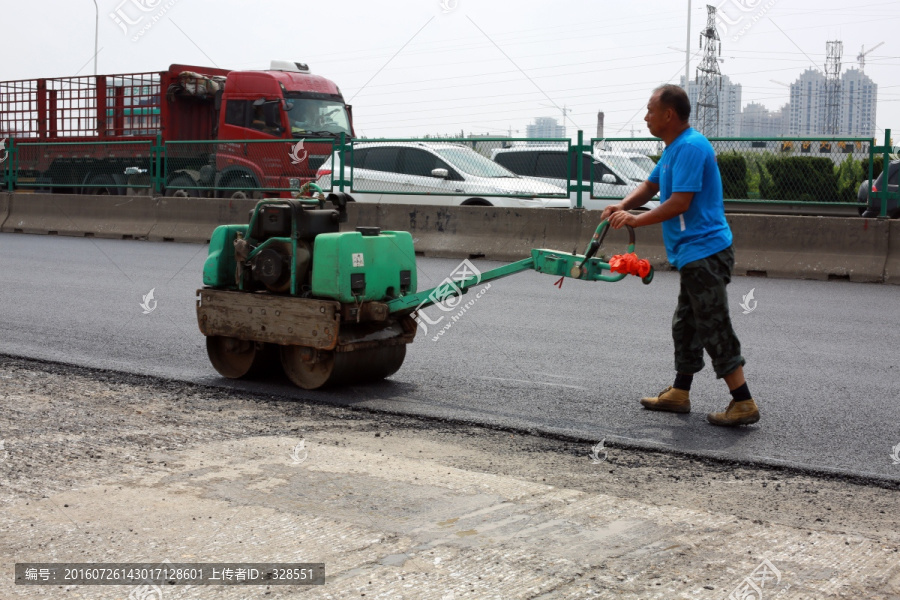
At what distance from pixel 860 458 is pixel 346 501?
2.47 m

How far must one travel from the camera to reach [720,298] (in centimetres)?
551

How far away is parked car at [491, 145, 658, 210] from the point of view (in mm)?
14930

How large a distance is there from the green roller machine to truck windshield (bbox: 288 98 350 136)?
14026 millimetres

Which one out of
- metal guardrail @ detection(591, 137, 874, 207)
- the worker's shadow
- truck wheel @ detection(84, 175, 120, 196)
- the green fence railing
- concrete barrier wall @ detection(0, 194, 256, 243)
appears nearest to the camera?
the worker's shadow

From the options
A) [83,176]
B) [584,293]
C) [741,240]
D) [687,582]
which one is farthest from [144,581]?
[83,176]

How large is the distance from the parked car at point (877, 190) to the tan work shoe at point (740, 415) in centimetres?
814

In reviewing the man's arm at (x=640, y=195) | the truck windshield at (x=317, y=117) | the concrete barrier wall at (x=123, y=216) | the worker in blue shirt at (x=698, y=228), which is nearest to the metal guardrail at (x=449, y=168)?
the concrete barrier wall at (x=123, y=216)

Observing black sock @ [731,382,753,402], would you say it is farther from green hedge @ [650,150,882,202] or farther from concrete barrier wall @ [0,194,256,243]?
concrete barrier wall @ [0,194,256,243]

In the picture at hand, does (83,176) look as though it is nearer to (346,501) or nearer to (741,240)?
(741,240)

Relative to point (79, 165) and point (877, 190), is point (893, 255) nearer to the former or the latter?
point (877, 190)
